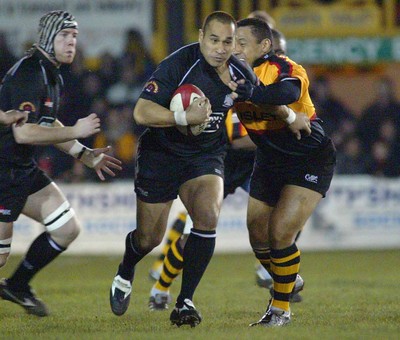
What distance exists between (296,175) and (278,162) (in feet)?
0.66

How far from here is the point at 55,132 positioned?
6.83 m

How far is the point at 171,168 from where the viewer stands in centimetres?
704

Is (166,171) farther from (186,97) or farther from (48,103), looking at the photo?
(48,103)

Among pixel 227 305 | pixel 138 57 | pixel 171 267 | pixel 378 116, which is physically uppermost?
pixel 171 267

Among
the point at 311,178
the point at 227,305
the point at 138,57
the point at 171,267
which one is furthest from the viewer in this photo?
the point at 138,57

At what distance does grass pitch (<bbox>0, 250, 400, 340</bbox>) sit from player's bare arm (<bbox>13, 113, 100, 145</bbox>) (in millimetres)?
1317

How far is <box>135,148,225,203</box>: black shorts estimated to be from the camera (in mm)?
7000

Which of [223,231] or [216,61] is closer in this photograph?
[216,61]

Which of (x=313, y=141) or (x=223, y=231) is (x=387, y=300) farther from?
(x=223, y=231)

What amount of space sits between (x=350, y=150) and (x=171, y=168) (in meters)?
8.12

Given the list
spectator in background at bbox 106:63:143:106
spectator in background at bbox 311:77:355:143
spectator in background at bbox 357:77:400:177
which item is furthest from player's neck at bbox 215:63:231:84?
spectator in background at bbox 106:63:143:106

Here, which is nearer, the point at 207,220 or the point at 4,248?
the point at 207,220

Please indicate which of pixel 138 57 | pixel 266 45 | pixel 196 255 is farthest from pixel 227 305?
pixel 138 57

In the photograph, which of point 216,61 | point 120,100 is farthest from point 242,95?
point 120,100
